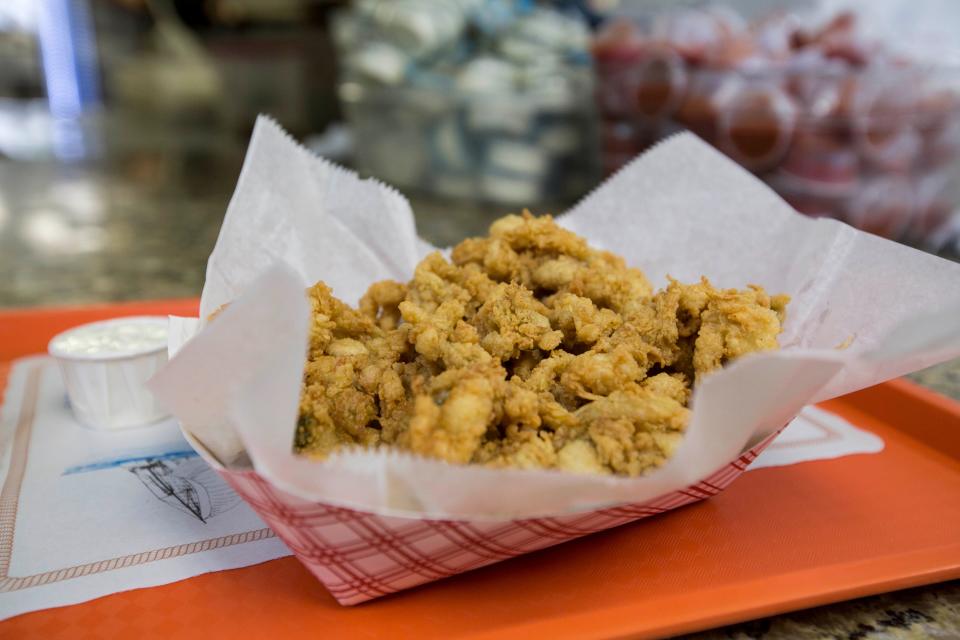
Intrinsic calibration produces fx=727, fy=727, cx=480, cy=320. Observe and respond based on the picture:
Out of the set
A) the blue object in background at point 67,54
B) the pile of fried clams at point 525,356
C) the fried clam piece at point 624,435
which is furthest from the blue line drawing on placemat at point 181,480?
the blue object in background at point 67,54

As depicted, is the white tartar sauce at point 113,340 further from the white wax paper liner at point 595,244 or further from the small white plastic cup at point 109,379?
the white wax paper liner at point 595,244

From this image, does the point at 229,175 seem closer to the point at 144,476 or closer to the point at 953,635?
the point at 144,476

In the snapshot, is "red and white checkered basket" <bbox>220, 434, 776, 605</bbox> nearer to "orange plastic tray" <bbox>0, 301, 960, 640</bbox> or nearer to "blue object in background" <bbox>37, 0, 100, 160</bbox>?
"orange plastic tray" <bbox>0, 301, 960, 640</bbox>

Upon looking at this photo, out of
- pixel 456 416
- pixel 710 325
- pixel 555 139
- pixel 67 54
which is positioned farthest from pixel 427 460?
pixel 67 54

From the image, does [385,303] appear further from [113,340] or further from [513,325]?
[113,340]

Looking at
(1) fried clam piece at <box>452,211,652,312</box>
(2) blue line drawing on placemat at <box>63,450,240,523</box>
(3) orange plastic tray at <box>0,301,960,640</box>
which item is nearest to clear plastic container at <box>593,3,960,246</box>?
(1) fried clam piece at <box>452,211,652,312</box>

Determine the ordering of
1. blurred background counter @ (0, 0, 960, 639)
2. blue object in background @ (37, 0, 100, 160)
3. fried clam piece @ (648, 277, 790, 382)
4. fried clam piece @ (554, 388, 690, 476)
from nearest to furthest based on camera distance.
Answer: fried clam piece @ (554, 388, 690, 476) → fried clam piece @ (648, 277, 790, 382) → blurred background counter @ (0, 0, 960, 639) → blue object in background @ (37, 0, 100, 160)

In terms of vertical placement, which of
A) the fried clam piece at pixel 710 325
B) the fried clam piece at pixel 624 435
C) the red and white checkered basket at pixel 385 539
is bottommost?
the red and white checkered basket at pixel 385 539

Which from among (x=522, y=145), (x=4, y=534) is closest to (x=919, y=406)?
(x=4, y=534)
